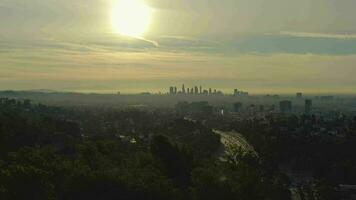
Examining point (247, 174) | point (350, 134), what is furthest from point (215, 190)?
point (350, 134)

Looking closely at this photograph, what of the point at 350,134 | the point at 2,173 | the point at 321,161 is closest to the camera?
the point at 2,173

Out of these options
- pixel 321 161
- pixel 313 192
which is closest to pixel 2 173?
pixel 313 192

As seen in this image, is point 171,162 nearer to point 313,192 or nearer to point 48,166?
point 48,166

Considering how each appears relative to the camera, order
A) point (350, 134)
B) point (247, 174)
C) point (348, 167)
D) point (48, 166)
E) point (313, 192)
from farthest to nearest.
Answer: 1. point (350, 134)
2. point (348, 167)
3. point (313, 192)
4. point (247, 174)
5. point (48, 166)

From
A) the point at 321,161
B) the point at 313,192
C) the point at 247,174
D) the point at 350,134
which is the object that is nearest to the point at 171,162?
the point at 247,174

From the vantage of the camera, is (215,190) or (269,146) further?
(269,146)

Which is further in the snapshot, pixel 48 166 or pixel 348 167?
pixel 348 167

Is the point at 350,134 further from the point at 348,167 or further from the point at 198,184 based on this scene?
the point at 198,184

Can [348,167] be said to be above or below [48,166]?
below

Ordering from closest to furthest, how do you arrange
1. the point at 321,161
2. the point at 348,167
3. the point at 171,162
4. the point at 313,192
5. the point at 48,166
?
the point at 48,166 < the point at 171,162 < the point at 313,192 < the point at 348,167 < the point at 321,161

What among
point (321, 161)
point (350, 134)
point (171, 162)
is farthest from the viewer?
point (350, 134)
